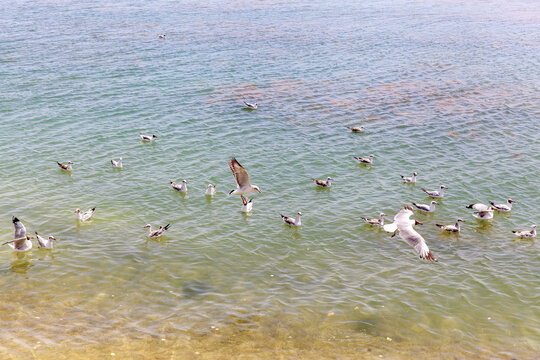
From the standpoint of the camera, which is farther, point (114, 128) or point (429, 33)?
point (429, 33)

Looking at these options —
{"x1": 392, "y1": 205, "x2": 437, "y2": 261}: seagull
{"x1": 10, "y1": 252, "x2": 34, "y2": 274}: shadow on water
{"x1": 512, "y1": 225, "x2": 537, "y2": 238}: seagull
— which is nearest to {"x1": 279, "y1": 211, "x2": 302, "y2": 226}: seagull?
{"x1": 392, "y1": 205, "x2": 437, "y2": 261}: seagull

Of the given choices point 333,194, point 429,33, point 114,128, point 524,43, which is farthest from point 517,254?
point 429,33

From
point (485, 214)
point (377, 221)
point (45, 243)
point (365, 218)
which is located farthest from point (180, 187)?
point (485, 214)

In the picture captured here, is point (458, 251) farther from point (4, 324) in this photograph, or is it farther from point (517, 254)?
point (4, 324)

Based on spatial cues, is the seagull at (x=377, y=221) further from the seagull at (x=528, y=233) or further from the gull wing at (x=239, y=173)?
the gull wing at (x=239, y=173)

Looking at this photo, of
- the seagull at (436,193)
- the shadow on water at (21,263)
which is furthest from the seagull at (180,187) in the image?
the seagull at (436,193)

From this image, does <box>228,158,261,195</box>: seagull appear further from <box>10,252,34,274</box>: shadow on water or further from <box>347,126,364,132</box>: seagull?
<box>347,126,364,132</box>: seagull

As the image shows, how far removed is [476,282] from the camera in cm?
2258

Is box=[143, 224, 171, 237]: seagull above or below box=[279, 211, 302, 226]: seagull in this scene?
above

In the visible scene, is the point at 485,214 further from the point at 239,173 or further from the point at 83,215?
the point at 83,215

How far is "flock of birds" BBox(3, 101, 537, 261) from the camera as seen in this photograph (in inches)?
808

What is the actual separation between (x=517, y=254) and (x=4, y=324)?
2185 cm

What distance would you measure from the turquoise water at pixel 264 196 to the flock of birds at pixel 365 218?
492mm

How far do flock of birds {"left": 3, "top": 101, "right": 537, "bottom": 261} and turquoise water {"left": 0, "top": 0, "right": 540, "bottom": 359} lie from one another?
49cm
